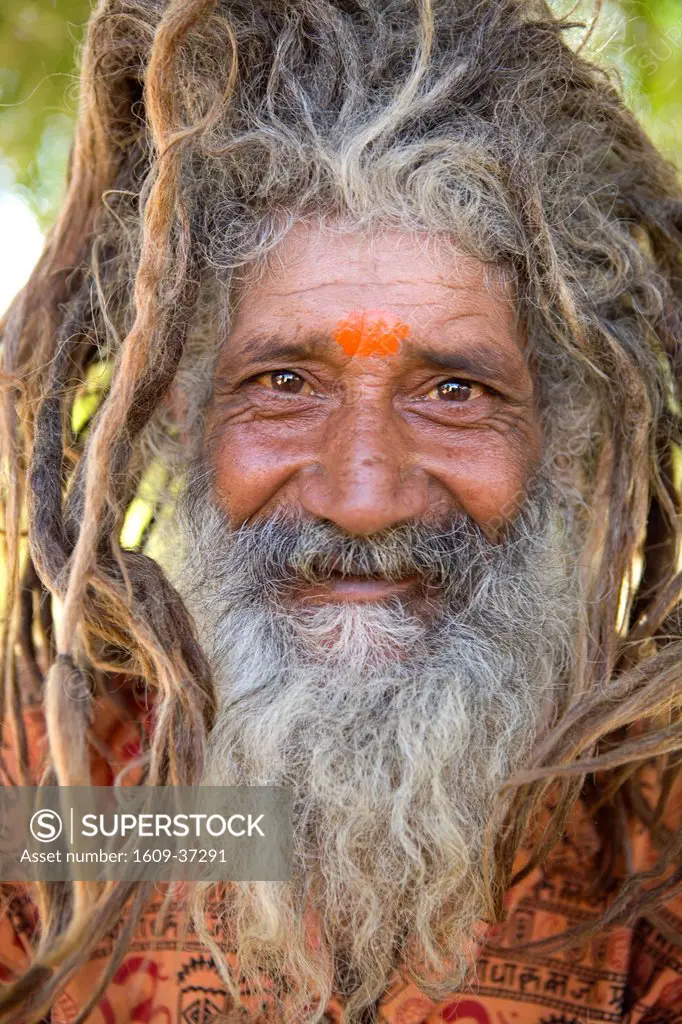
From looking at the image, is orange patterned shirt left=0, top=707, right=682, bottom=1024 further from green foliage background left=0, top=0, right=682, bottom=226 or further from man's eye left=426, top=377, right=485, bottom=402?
green foliage background left=0, top=0, right=682, bottom=226

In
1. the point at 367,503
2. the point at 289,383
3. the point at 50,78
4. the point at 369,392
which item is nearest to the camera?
the point at 367,503

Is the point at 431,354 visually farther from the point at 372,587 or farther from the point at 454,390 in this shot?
the point at 372,587

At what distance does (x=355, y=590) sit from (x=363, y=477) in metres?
0.24

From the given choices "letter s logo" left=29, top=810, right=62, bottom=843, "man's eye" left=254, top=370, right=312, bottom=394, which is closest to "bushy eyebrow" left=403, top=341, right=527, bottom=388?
"man's eye" left=254, top=370, right=312, bottom=394

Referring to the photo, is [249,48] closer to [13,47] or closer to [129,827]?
[13,47]

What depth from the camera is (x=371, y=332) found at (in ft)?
6.47

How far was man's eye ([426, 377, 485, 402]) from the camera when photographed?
2.09m

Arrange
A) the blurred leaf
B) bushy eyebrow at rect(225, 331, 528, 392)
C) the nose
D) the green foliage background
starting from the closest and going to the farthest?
the nose < bushy eyebrow at rect(225, 331, 528, 392) < the green foliage background < the blurred leaf

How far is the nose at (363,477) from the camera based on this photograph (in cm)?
189

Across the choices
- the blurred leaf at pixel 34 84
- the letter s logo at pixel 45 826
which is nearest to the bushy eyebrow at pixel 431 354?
→ the letter s logo at pixel 45 826

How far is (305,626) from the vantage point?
1.98 m

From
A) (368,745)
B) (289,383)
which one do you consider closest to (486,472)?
(289,383)

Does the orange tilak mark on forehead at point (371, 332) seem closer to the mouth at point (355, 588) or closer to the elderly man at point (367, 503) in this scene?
the elderly man at point (367, 503)

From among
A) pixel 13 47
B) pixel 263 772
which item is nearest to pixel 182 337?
pixel 263 772
